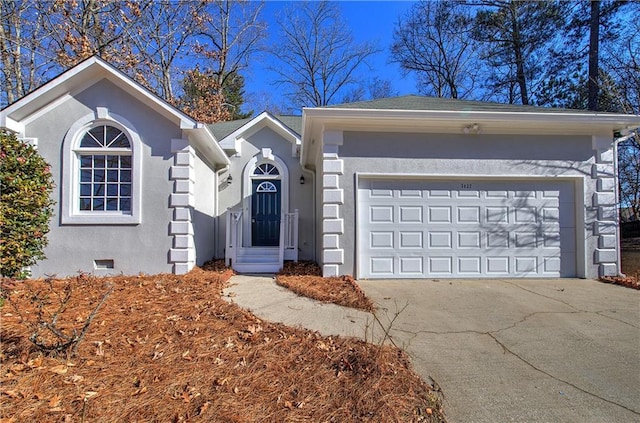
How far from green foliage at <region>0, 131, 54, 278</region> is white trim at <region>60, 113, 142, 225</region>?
0.28 meters

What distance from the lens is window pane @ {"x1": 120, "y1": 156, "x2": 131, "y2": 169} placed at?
6.85 meters

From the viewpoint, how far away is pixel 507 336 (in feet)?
12.5

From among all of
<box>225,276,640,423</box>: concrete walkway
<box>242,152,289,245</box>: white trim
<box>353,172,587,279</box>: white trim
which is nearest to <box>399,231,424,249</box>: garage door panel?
<box>225,276,640,423</box>: concrete walkway

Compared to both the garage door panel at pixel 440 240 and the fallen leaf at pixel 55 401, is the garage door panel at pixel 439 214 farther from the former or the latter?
the fallen leaf at pixel 55 401

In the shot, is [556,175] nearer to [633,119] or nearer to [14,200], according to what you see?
[633,119]

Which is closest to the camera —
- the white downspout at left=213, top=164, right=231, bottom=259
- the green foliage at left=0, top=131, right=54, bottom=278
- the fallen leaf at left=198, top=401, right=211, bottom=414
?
the fallen leaf at left=198, top=401, right=211, bottom=414

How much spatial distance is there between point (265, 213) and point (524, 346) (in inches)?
297

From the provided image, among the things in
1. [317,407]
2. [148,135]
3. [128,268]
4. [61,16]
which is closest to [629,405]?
[317,407]

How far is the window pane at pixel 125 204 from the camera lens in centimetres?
→ 684

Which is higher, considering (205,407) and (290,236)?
(290,236)

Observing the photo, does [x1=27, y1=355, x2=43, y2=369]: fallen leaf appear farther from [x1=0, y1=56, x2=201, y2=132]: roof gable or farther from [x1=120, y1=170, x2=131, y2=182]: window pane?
[x1=0, y1=56, x2=201, y2=132]: roof gable

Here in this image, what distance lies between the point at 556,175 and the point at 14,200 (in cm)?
1055

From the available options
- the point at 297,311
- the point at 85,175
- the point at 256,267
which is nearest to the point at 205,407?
the point at 297,311

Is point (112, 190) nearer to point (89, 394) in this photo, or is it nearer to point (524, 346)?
point (89, 394)
